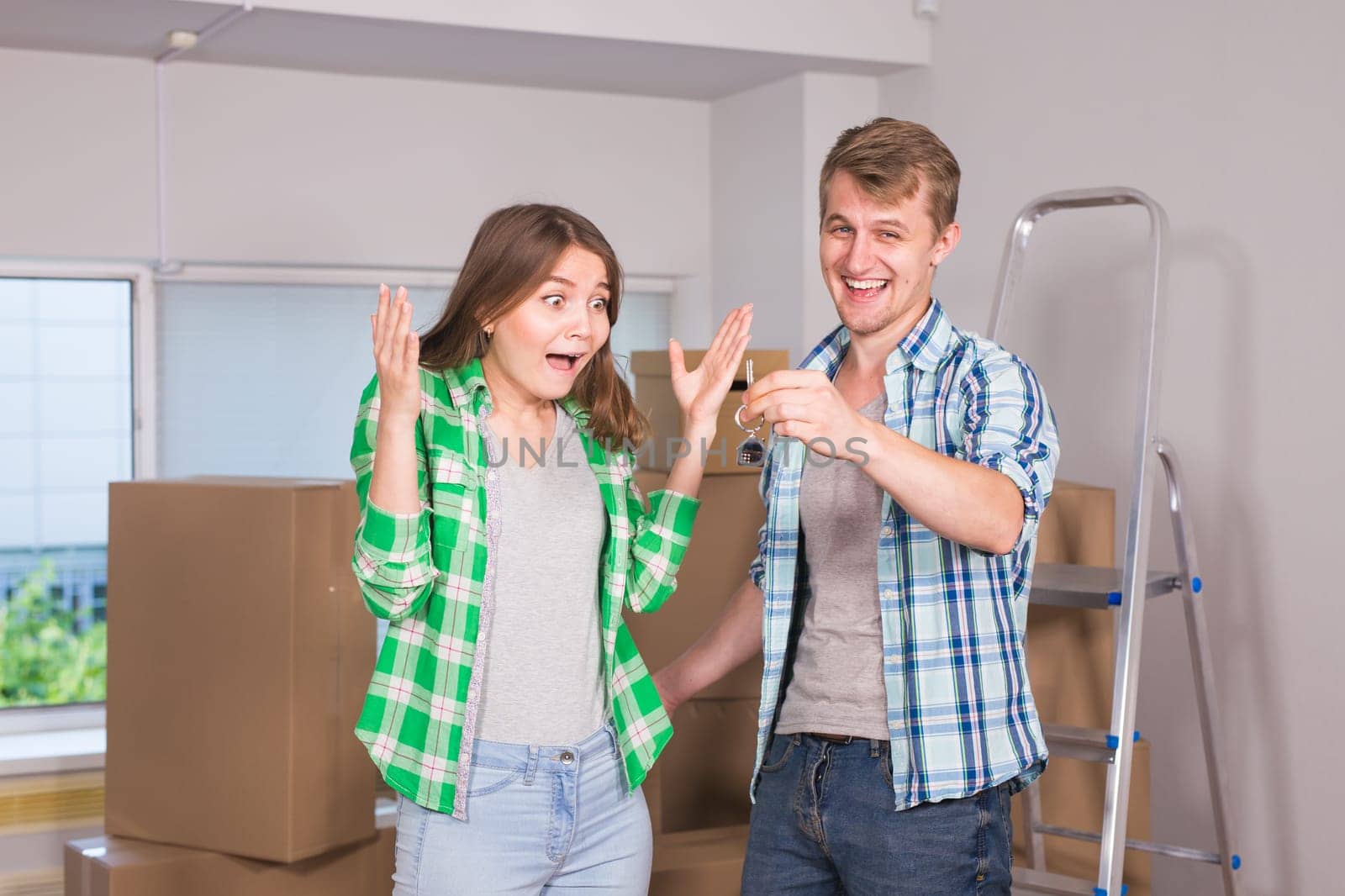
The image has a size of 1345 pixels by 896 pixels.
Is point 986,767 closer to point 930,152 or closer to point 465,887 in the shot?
point 465,887

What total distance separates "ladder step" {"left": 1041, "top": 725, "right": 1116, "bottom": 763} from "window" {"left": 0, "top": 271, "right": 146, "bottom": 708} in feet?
7.52

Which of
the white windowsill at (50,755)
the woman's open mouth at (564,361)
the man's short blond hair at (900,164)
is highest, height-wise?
the man's short blond hair at (900,164)

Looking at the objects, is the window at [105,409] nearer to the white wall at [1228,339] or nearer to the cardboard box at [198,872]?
the cardboard box at [198,872]

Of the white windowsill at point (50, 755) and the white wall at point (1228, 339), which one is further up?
the white wall at point (1228, 339)

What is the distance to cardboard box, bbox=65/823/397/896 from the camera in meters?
2.08

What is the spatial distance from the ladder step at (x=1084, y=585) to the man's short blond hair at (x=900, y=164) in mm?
801

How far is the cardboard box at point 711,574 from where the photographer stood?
2438mm

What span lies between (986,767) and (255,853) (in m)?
1.21

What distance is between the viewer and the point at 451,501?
1.38 meters

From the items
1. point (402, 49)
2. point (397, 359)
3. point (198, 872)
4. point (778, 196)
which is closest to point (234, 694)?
point (198, 872)

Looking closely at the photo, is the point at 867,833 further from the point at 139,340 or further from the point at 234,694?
the point at 139,340

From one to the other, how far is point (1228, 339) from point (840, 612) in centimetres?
136

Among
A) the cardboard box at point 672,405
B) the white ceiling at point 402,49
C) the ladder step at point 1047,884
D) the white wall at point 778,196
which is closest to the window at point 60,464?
the white ceiling at point 402,49

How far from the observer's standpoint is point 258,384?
331 cm
